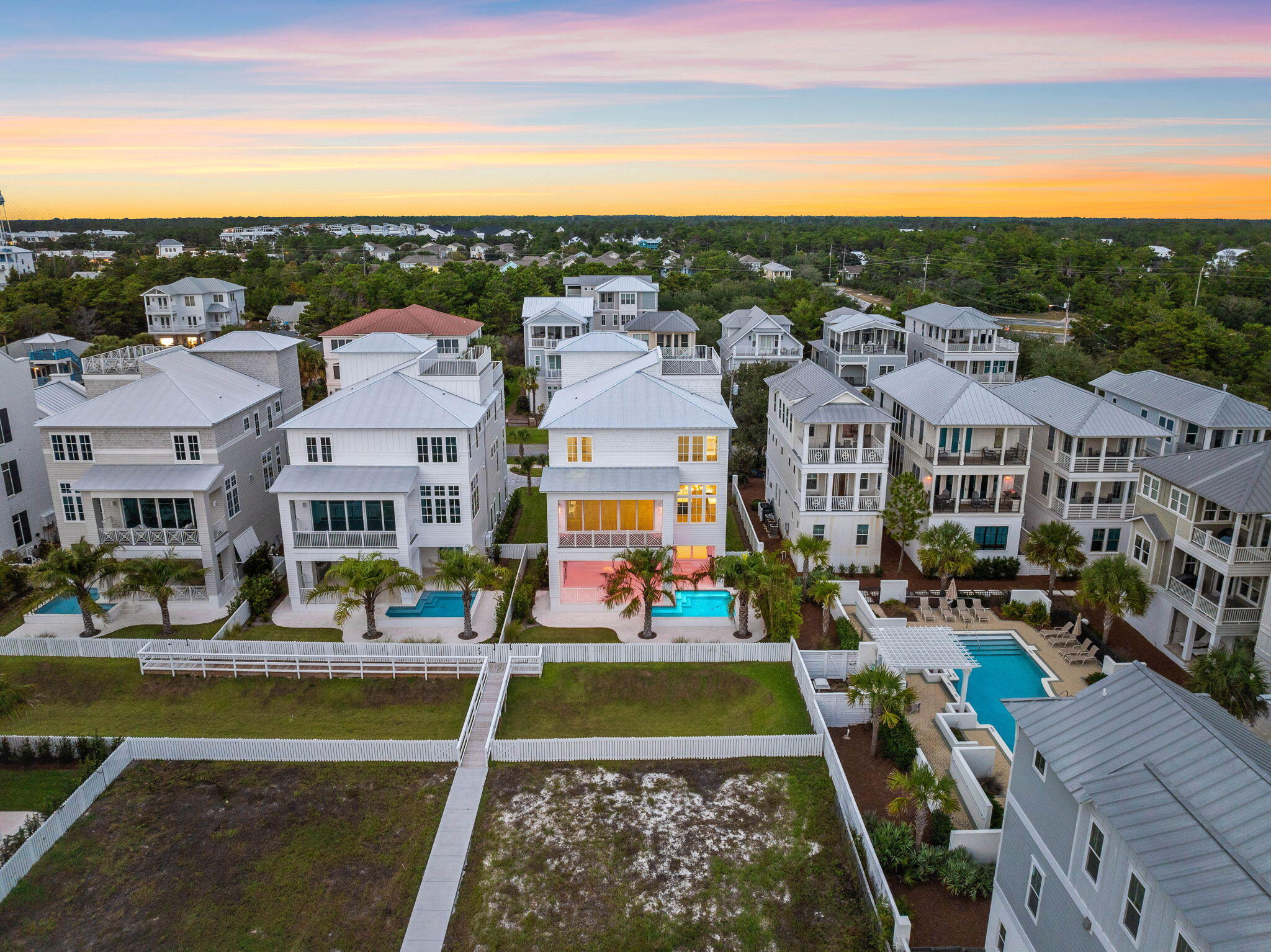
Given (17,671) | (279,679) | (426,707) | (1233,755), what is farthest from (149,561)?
(1233,755)

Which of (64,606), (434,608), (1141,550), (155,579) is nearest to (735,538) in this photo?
(434,608)

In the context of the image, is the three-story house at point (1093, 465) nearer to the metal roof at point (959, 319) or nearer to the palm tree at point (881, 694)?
the palm tree at point (881, 694)

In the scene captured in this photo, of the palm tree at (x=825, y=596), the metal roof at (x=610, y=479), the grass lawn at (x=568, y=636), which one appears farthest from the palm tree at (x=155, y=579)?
the palm tree at (x=825, y=596)

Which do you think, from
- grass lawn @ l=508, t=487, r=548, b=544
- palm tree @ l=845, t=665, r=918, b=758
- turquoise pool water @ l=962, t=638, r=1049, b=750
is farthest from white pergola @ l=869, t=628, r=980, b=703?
grass lawn @ l=508, t=487, r=548, b=544

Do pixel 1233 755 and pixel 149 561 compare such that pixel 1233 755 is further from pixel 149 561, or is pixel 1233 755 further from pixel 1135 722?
pixel 149 561

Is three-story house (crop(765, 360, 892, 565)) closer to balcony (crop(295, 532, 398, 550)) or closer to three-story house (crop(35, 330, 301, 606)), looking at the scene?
balcony (crop(295, 532, 398, 550))

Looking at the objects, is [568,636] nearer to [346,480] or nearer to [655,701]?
[655,701]
